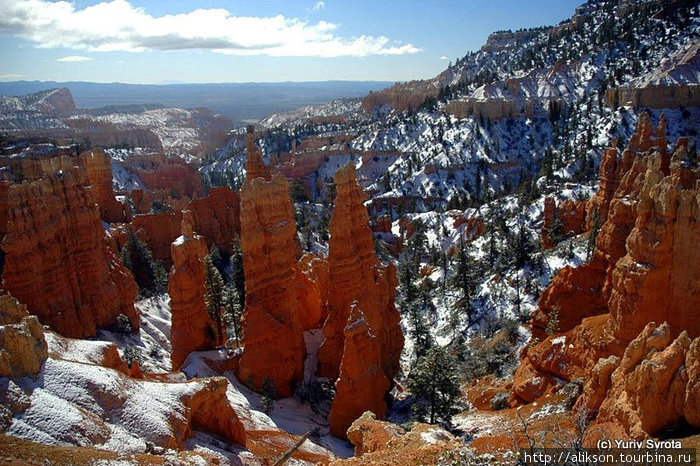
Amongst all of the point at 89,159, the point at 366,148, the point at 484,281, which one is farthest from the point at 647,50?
the point at 89,159

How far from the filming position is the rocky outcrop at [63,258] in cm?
3256

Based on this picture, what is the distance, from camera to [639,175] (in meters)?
32.3

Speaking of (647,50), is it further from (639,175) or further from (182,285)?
(182,285)

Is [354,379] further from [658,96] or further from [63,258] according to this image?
[658,96]

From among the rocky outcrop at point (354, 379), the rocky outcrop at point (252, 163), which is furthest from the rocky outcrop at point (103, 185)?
the rocky outcrop at point (354, 379)

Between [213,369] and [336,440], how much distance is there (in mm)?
8933

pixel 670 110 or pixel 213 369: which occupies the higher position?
pixel 670 110

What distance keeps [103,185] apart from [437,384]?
54187mm

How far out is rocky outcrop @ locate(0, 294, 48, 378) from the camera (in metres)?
15.1

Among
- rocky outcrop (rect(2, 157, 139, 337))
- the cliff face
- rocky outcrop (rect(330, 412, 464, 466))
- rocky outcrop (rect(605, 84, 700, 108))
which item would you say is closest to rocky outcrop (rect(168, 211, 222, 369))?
rocky outcrop (rect(2, 157, 139, 337))

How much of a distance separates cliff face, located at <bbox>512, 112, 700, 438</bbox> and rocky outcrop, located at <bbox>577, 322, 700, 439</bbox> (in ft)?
0.09

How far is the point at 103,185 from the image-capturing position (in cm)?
6500

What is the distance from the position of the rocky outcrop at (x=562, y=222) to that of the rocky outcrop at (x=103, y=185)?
53.5 meters

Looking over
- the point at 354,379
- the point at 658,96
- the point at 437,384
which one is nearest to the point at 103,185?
the point at 354,379
